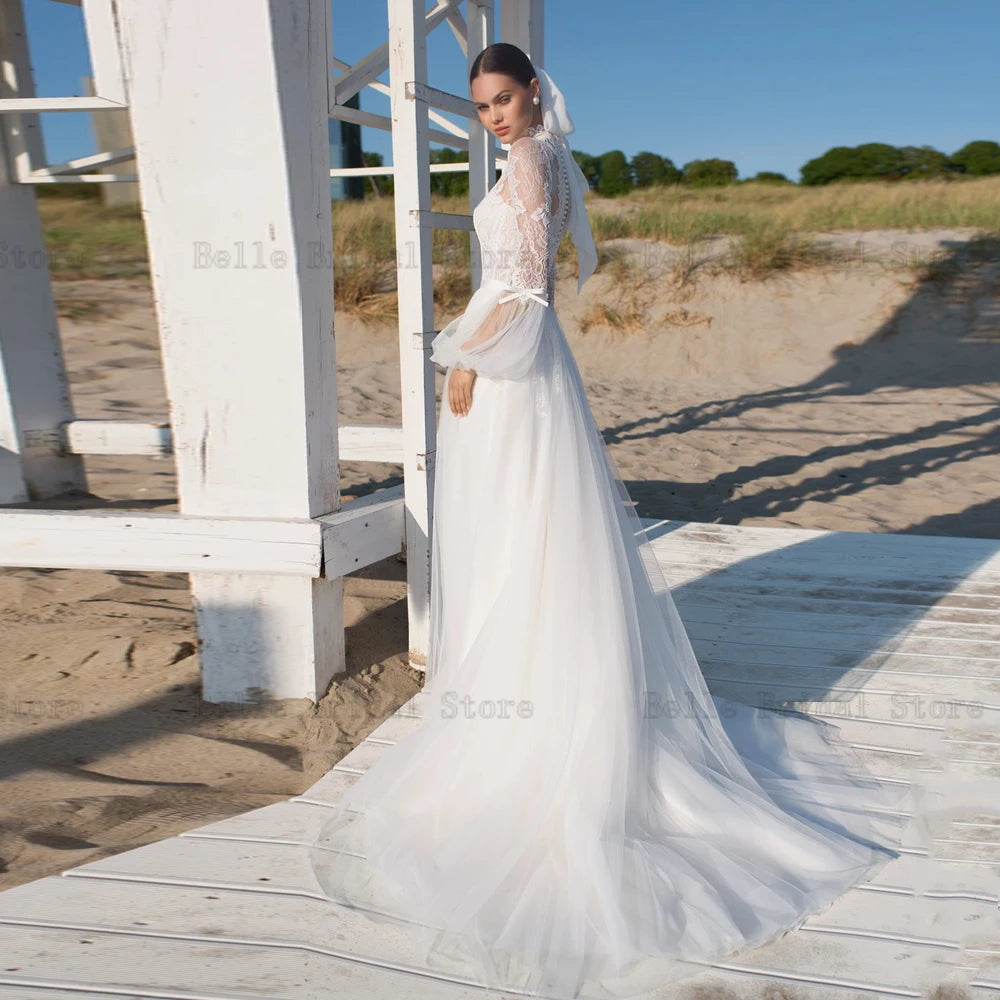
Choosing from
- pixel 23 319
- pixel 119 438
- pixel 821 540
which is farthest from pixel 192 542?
pixel 821 540

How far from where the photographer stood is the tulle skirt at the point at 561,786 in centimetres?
200

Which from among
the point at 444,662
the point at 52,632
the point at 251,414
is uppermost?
the point at 251,414

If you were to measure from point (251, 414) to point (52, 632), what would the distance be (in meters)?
1.60

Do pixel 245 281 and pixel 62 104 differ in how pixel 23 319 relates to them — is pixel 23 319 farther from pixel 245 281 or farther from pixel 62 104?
pixel 245 281

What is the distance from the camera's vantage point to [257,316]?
9.82ft

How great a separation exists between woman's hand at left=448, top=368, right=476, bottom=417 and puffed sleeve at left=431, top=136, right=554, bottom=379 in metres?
0.02

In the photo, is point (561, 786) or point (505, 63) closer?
point (561, 786)

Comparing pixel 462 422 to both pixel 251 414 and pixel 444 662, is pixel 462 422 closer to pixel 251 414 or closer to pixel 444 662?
pixel 444 662

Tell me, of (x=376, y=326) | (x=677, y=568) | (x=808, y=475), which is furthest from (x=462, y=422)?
(x=376, y=326)

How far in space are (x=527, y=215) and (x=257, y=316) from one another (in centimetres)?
110

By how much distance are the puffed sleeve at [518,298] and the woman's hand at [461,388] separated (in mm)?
24

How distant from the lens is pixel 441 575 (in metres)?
2.64

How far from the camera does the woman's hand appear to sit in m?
2.43

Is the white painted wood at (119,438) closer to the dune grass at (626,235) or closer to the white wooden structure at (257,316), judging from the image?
the white wooden structure at (257,316)
